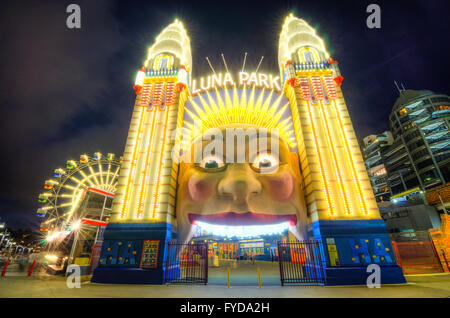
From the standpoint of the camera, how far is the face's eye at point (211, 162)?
12.1m

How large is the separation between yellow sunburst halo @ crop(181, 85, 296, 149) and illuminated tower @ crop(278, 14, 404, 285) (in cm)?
115

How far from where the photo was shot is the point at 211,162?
40.3 ft

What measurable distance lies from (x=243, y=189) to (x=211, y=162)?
2715mm

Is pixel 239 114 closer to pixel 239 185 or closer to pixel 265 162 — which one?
pixel 265 162

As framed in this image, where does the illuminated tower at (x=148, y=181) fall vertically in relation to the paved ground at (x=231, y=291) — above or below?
above

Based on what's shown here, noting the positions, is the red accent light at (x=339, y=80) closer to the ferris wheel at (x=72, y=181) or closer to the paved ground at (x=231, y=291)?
the paved ground at (x=231, y=291)

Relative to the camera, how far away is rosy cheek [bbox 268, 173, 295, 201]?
11508mm

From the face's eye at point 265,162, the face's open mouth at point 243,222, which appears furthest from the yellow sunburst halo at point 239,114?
the face's open mouth at point 243,222

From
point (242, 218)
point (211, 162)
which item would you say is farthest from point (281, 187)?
point (211, 162)

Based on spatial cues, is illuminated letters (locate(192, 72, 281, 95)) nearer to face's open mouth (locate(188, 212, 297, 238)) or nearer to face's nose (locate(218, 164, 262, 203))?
face's nose (locate(218, 164, 262, 203))

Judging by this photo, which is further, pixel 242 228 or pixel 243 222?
pixel 242 228

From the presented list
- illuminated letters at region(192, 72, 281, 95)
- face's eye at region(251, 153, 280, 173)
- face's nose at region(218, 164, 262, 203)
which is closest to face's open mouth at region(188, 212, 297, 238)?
Answer: face's nose at region(218, 164, 262, 203)
